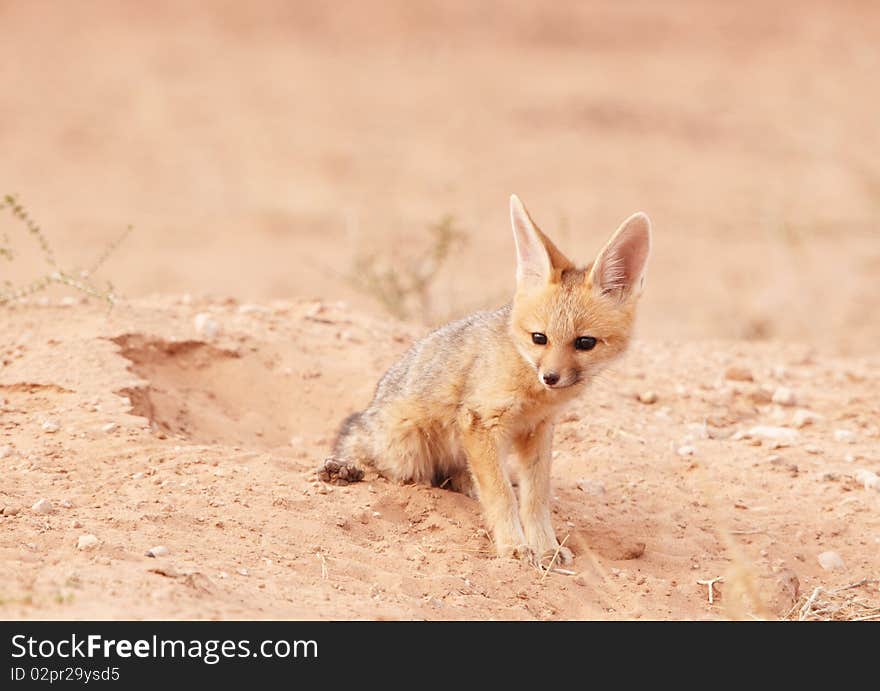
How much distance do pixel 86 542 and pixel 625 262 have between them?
2.34 m

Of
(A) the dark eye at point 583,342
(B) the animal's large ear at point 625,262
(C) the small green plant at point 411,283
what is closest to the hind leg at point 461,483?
(A) the dark eye at point 583,342

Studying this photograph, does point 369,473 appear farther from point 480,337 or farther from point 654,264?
point 654,264

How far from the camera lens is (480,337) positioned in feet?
15.9

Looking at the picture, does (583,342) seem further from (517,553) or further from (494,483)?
(517,553)

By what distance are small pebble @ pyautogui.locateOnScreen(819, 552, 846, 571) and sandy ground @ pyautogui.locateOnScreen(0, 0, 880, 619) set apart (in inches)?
0.5

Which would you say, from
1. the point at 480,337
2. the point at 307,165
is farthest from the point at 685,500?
the point at 307,165

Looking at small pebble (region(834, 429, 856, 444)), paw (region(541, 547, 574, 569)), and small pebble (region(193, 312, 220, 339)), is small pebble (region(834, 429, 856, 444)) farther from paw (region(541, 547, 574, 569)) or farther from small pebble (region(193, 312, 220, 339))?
small pebble (region(193, 312, 220, 339))

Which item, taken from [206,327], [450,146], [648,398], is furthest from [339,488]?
[450,146]

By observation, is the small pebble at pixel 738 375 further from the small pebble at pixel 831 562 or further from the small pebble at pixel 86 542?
the small pebble at pixel 86 542

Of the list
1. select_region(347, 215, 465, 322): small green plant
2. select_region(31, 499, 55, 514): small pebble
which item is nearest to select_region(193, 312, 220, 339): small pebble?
select_region(347, 215, 465, 322): small green plant

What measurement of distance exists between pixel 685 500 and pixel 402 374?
1.45 m

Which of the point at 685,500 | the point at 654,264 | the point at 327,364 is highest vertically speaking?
the point at 654,264

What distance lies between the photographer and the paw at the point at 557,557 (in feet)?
15.2

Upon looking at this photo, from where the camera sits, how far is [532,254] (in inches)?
182
